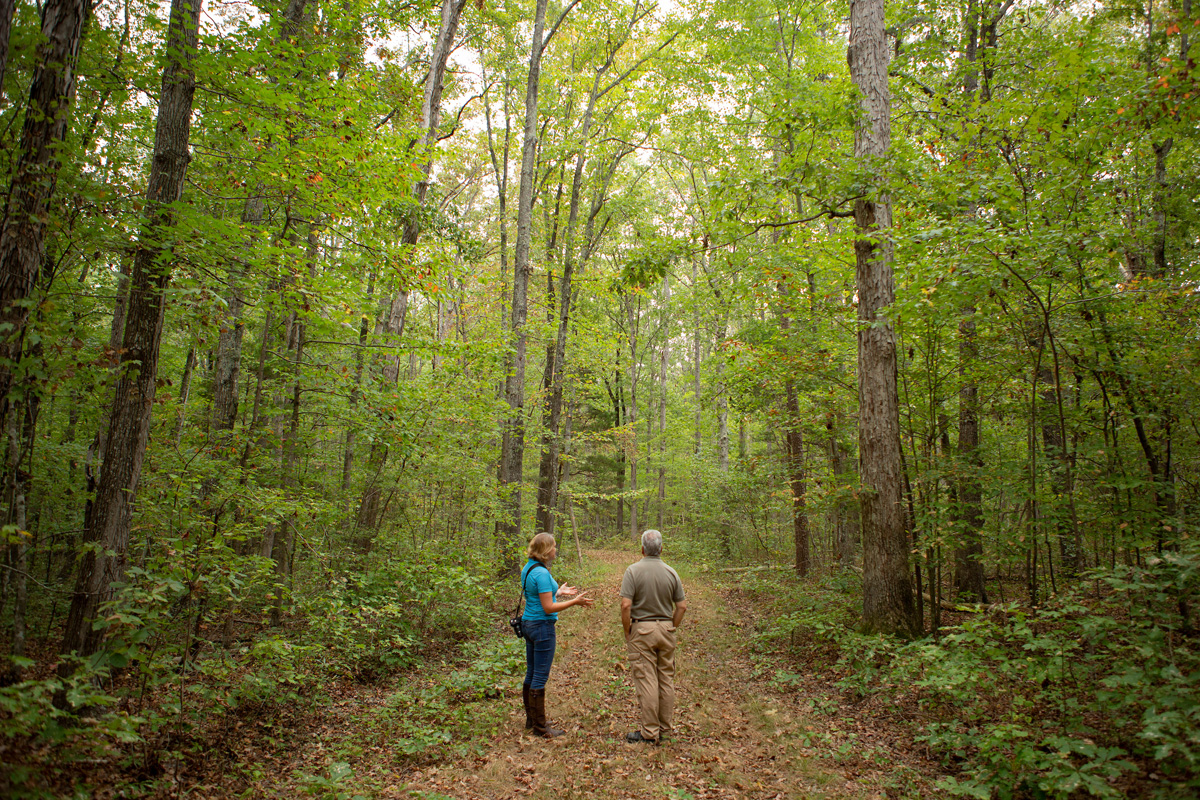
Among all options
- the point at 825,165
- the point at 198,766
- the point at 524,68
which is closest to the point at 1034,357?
the point at 825,165

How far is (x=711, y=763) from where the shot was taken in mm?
4449

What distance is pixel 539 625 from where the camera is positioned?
4805mm

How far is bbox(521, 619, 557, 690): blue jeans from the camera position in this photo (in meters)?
4.80

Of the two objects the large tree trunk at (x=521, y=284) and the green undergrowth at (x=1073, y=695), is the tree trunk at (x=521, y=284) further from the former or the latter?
the green undergrowth at (x=1073, y=695)

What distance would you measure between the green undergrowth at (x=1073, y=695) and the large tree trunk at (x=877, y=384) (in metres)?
0.72

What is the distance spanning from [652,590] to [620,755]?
1.38m

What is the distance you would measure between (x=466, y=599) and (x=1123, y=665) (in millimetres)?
7669

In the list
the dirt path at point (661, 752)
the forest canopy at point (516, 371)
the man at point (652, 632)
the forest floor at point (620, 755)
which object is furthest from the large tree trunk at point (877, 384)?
the man at point (652, 632)

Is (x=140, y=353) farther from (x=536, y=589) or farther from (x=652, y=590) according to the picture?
(x=652, y=590)

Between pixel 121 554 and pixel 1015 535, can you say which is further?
pixel 1015 535

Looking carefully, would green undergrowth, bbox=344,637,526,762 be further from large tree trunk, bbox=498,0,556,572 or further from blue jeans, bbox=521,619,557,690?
large tree trunk, bbox=498,0,556,572

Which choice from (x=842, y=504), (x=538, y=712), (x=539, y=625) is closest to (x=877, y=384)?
(x=842, y=504)

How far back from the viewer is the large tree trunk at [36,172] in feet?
10.6

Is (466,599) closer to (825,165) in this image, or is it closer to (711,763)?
(711,763)
